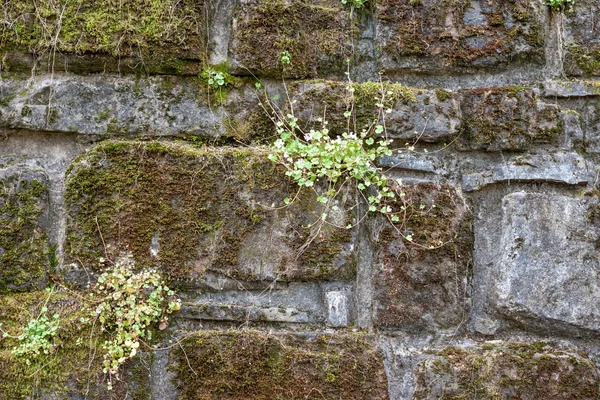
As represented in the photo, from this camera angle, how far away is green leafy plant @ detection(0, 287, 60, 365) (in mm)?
1878

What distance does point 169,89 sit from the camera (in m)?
2.06

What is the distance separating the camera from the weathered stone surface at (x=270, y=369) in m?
1.92

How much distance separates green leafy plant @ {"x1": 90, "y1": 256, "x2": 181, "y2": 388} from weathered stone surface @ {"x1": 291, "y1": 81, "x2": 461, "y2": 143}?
82cm

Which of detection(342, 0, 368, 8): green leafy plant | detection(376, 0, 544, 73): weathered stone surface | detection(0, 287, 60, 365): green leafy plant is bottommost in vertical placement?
detection(0, 287, 60, 365): green leafy plant

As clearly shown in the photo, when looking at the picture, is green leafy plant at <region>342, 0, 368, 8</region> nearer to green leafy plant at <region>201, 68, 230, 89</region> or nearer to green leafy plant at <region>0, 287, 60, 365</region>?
green leafy plant at <region>201, 68, 230, 89</region>

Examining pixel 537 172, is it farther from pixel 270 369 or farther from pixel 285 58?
pixel 270 369

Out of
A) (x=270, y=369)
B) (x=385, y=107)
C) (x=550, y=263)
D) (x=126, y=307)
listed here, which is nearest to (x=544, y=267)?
(x=550, y=263)

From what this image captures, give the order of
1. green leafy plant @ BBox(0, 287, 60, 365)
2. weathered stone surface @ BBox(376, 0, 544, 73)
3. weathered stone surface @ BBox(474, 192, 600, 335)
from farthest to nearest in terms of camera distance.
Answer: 1. weathered stone surface @ BBox(376, 0, 544, 73)
2. weathered stone surface @ BBox(474, 192, 600, 335)
3. green leafy plant @ BBox(0, 287, 60, 365)

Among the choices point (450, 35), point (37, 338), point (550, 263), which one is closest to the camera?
point (37, 338)

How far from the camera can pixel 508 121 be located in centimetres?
207

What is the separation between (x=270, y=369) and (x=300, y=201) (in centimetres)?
61

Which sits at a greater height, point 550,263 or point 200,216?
point 200,216

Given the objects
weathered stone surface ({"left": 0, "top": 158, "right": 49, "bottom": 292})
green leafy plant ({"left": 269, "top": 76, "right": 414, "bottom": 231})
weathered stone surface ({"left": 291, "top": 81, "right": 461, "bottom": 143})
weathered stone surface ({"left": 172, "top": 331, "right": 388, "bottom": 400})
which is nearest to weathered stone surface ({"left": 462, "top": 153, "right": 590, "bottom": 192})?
weathered stone surface ({"left": 291, "top": 81, "right": 461, "bottom": 143})

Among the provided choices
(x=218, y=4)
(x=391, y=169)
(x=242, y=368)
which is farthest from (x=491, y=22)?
(x=242, y=368)
